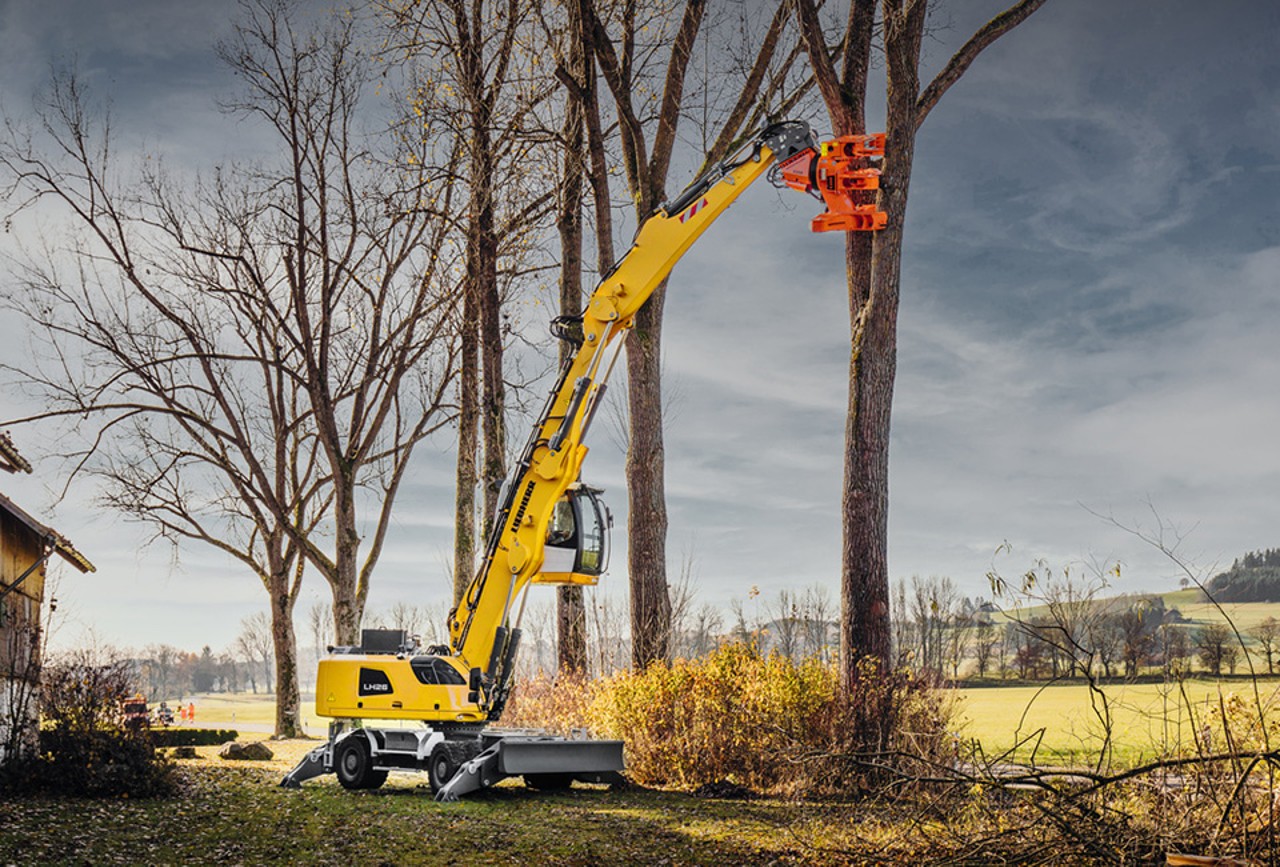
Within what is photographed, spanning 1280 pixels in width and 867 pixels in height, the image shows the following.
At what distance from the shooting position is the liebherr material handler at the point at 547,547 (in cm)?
1181

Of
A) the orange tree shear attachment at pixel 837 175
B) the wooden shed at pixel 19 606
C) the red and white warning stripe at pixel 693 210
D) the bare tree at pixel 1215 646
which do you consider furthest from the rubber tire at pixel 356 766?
the bare tree at pixel 1215 646

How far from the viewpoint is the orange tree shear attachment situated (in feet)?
37.9

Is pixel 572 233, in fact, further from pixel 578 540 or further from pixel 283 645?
pixel 283 645

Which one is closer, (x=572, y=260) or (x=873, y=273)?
(x=873, y=273)

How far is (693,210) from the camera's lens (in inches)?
472

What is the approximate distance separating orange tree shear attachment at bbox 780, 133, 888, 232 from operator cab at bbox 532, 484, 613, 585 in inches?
151

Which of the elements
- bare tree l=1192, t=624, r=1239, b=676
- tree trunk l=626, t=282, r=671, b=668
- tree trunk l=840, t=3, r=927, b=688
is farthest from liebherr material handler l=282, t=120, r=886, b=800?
bare tree l=1192, t=624, r=1239, b=676

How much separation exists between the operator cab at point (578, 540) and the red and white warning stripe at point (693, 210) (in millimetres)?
3029

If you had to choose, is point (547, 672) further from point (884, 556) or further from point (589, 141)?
point (589, 141)

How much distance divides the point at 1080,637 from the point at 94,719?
35.8 ft

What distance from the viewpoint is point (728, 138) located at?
59.5 feet

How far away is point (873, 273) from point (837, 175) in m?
1.74

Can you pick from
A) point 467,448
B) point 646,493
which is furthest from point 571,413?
point 467,448

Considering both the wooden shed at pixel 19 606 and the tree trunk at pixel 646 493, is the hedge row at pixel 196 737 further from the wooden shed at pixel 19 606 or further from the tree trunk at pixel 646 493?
the tree trunk at pixel 646 493
